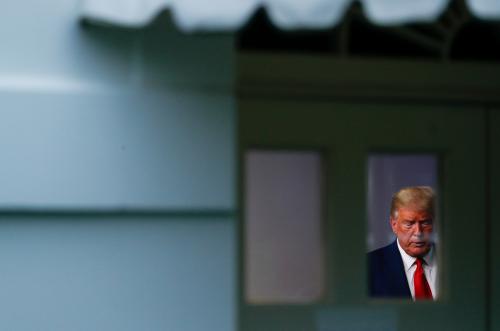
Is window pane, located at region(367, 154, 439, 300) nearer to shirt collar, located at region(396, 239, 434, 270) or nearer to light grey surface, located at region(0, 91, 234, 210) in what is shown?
shirt collar, located at region(396, 239, 434, 270)

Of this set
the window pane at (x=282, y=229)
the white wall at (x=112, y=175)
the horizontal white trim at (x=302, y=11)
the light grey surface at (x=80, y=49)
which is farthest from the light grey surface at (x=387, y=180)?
the horizontal white trim at (x=302, y=11)

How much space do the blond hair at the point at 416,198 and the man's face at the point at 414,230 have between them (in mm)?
17

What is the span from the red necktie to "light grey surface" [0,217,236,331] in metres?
0.95

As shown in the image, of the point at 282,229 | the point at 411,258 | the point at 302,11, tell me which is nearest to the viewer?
the point at 302,11

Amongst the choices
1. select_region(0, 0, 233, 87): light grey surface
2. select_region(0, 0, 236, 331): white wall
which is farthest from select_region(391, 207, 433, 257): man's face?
select_region(0, 0, 233, 87): light grey surface

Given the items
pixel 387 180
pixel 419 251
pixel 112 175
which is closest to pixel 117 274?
pixel 112 175

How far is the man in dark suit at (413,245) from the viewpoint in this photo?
414cm

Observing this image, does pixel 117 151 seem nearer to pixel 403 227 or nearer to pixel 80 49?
pixel 80 49

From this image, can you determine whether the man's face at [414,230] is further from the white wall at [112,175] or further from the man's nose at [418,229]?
the white wall at [112,175]

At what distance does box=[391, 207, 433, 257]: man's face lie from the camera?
4160mm

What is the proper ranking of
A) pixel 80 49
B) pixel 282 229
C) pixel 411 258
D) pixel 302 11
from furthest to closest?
pixel 411 258 < pixel 282 229 < pixel 80 49 < pixel 302 11

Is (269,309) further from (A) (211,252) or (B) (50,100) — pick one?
(B) (50,100)

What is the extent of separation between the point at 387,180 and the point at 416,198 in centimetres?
15

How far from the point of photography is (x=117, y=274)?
3455 millimetres
